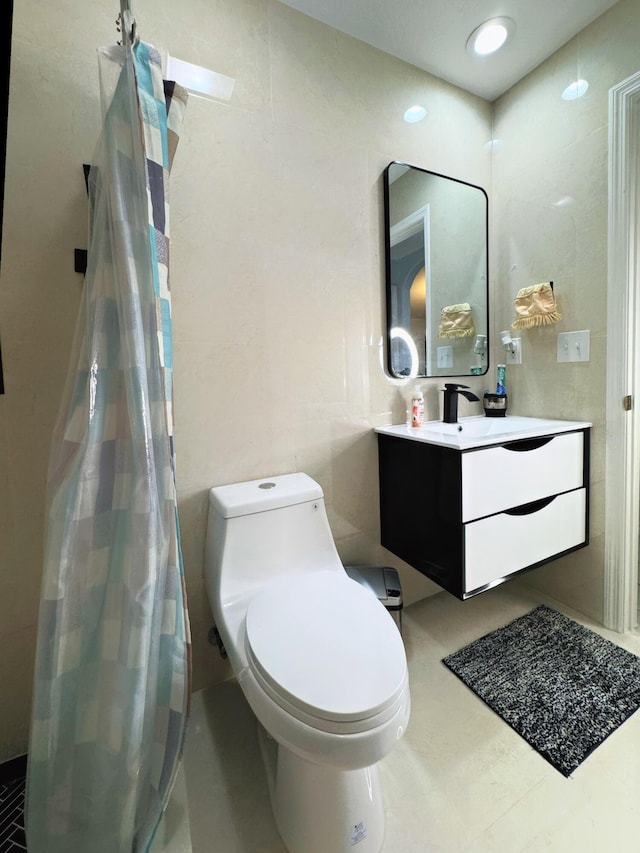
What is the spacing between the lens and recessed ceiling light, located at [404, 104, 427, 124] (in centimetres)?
159

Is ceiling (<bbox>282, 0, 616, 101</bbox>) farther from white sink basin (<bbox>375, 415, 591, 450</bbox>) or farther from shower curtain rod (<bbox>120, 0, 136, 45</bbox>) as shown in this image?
white sink basin (<bbox>375, 415, 591, 450</bbox>)

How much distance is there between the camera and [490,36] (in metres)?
1.47

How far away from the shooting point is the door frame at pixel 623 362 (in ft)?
4.55

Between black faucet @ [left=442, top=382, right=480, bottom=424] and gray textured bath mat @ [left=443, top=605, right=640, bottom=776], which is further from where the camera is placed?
black faucet @ [left=442, top=382, right=480, bottom=424]

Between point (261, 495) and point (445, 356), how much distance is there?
1.09 metres

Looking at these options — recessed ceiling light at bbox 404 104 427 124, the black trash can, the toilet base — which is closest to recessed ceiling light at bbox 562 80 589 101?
recessed ceiling light at bbox 404 104 427 124

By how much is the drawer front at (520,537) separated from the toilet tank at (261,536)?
47 centimetres

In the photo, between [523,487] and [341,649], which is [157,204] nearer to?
[341,649]

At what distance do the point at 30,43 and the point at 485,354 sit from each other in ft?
6.36

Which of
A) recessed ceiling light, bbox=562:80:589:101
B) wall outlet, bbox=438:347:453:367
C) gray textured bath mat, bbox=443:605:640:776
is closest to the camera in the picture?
gray textured bath mat, bbox=443:605:640:776

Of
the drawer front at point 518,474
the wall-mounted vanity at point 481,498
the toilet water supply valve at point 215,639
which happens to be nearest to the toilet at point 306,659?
the toilet water supply valve at point 215,639

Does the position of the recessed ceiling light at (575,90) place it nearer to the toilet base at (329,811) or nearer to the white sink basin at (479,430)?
the white sink basin at (479,430)

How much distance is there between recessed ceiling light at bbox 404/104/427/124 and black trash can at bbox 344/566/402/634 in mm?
1868

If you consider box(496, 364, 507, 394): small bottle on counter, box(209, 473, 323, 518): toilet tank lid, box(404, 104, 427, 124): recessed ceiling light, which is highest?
box(404, 104, 427, 124): recessed ceiling light
